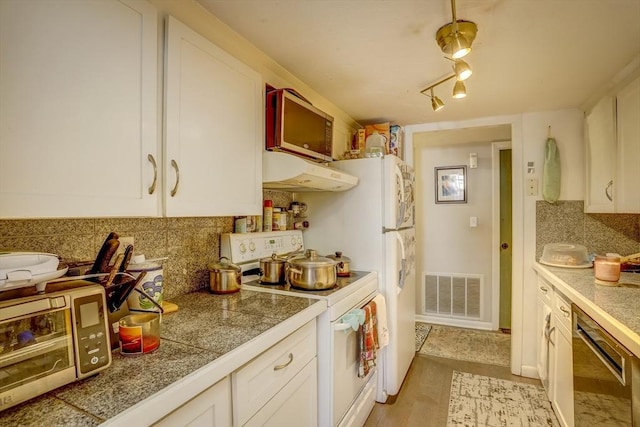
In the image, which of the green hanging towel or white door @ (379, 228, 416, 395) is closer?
white door @ (379, 228, 416, 395)

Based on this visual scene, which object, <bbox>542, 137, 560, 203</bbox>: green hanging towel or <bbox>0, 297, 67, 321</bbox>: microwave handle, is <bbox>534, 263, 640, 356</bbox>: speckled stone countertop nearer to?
<bbox>542, 137, 560, 203</bbox>: green hanging towel

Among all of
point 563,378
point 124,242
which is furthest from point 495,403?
point 124,242

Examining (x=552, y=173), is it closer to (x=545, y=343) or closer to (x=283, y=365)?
(x=545, y=343)

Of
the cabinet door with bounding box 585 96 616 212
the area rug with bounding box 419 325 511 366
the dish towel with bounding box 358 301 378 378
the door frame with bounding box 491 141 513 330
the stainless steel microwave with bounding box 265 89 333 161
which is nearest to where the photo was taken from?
the stainless steel microwave with bounding box 265 89 333 161

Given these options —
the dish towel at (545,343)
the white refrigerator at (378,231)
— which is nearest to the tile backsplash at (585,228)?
the dish towel at (545,343)

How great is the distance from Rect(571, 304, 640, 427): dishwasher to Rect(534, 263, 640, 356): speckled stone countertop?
0.13ft

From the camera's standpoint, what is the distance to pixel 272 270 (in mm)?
1763

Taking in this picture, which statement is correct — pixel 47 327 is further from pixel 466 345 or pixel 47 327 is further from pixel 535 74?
pixel 466 345

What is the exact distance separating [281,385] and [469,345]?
8.67 ft

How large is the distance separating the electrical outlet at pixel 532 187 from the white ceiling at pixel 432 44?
60cm

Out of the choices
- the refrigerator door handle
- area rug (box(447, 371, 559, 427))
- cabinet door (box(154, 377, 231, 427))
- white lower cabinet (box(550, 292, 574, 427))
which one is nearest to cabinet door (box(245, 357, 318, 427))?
cabinet door (box(154, 377, 231, 427))

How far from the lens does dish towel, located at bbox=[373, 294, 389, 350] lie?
204cm

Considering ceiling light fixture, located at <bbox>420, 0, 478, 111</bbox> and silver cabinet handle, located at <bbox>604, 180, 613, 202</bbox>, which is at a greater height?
ceiling light fixture, located at <bbox>420, 0, 478, 111</bbox>

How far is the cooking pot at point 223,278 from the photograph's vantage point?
5.11 feet
